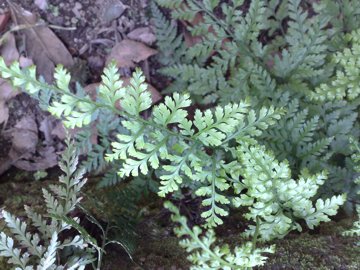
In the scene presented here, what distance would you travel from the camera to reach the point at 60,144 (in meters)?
3.19

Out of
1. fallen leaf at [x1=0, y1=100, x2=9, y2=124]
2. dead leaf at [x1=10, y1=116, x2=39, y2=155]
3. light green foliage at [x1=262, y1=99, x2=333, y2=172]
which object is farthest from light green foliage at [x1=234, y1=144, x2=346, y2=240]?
fallen leaf at [x1=0, y1=100, x2=9, y2=124]

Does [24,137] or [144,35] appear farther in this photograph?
[144,35]

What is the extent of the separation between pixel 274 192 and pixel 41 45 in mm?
2022

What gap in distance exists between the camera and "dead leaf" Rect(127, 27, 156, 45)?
327 centimetres

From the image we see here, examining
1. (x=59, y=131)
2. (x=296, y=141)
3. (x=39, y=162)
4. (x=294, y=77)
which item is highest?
(x=294, y=77)

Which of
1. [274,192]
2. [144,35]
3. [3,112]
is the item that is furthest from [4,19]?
[274,192]

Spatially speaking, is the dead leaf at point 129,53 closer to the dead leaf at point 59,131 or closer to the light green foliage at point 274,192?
the dead leaf at point 59,131

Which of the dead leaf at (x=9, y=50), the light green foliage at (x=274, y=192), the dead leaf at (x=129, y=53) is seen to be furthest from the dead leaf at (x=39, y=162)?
the light green foliage at (x=274, y=192)

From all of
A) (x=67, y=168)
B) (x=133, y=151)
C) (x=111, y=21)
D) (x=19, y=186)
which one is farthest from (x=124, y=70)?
(x=133, y=151)

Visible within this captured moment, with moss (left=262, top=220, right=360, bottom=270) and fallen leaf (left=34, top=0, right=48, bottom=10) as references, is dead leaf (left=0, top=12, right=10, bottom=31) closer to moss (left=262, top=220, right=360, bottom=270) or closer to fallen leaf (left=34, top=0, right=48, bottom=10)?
fallen leaf (left=34, top=0, right=48, bottom=10)

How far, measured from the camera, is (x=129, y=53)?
10.5 ft

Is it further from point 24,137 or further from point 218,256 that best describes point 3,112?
point 218,256

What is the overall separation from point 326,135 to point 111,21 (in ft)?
5.50

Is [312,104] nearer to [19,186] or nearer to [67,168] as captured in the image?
[67,168]
